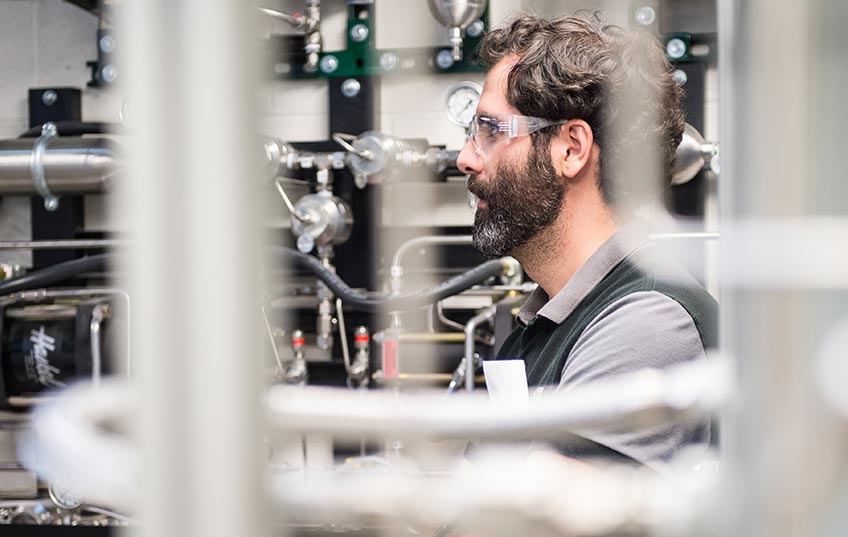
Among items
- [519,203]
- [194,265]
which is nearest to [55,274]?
[519,203]

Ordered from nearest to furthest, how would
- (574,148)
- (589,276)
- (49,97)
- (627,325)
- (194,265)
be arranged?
(194,265) < (627,325) < (589,276) < (574,148) < (49,97)

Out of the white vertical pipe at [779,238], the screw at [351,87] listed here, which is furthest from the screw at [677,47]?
the white vertical pipe at [779,238]

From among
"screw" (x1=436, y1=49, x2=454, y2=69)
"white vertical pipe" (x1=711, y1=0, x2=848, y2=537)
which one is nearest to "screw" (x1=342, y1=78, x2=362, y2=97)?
"screw" (x1=436, y1=49, x2=454, y2=69)

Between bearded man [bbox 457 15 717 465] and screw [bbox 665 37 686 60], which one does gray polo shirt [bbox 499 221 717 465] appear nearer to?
bearded man [bbox 457 15 717 465]

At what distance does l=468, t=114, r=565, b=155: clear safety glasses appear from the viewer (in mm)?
1388

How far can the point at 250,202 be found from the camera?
7.5 inches

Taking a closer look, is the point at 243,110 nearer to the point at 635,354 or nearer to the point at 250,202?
the point at 250,202

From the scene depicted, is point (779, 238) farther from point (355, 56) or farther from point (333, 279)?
point (355, 56)

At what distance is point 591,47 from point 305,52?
4.06 feet

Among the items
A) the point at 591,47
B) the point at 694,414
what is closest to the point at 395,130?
the point at 591,47

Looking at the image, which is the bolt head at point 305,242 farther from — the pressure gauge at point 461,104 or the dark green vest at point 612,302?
the dark green vest at point 612,302

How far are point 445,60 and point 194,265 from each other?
2246 mm

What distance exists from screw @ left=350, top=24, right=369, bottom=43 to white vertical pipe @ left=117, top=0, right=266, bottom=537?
2.32 metres

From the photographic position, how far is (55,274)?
2.18 metres
